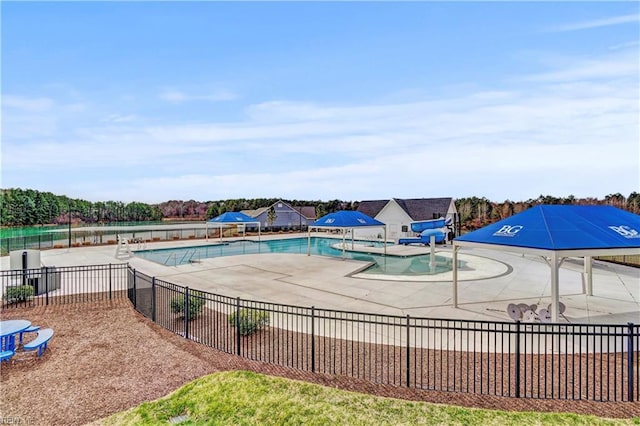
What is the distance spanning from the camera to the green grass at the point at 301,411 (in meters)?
5.00

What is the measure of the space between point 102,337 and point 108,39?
11416mm

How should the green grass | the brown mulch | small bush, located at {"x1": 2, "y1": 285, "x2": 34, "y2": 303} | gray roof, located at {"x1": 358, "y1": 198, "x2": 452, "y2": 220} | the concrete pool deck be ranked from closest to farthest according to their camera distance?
1. the green grass
2. the brown mulch
3. the concrete pool deck
4. small bush, located at {"x1": 2, "y1": 285, "x2": 34, "y2": 303}
5. gray roof, located at {"x1": 358, "y1": 198, "x2": 452, "y2": 220}

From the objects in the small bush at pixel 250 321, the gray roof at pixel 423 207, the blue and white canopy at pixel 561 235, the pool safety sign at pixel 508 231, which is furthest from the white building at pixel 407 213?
the small bush at pixel 250 321

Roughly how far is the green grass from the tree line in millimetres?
31488

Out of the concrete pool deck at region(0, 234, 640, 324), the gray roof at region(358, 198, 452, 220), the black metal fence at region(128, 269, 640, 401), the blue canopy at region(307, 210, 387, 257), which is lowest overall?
the concrete pool deck at region(0, 234, 640, 324)

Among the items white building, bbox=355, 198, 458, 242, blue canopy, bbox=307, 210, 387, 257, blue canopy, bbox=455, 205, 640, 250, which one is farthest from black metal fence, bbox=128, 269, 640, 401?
white building, bbox=355, 198, 458, 242

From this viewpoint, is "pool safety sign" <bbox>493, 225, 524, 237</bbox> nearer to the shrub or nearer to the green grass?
the green grass

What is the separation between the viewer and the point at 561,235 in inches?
372

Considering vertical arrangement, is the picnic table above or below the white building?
below

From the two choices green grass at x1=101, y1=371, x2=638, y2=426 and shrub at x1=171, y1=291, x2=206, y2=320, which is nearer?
green grass at x1=101, y1=371, x2=638, y2=426

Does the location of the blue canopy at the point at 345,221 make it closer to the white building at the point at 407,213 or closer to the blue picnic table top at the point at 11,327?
the white building at the point at 407,213

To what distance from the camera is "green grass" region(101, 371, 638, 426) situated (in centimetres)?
500

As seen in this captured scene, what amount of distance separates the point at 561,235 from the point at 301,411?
8.55m

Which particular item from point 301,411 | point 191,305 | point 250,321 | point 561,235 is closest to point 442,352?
Answer: point 301,411
